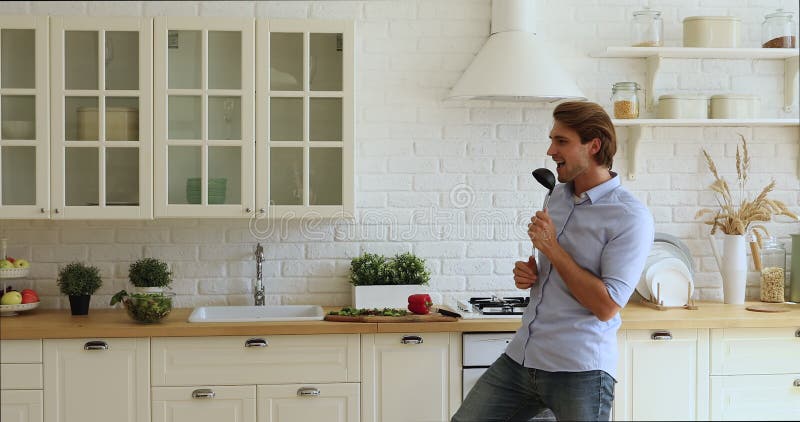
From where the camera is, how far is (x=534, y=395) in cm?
269

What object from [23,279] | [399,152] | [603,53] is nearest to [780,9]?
[603,53]

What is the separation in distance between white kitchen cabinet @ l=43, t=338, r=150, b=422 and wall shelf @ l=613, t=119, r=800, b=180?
237 centimetres

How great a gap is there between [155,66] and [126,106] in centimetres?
21

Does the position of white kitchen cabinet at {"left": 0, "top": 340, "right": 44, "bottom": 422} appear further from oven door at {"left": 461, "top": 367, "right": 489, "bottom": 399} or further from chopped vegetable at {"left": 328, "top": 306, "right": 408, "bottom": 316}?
oven door at {"left": 461, "top": 367, "right": 489, "bottom": 399}

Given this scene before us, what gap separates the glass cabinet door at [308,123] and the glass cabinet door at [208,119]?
0.29 feet

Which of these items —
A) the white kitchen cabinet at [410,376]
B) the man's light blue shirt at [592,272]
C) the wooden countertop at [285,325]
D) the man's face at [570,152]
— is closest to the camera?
the man's light blue shirt at [592,272]

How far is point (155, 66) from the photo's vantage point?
11.5 feet

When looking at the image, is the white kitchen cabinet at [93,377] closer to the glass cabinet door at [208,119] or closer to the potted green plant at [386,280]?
the glass cabinet door at [208,119]

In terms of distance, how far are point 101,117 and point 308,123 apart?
2.89 feet

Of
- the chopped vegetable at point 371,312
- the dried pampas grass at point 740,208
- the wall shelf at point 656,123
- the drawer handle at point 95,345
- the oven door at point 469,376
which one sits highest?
the wall shelf at point 656,123

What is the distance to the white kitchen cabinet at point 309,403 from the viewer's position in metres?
3.34

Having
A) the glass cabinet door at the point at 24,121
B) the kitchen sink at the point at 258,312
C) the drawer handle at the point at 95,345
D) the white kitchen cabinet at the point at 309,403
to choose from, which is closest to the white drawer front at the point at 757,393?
the white kitchen cabinet at the point at 309,403

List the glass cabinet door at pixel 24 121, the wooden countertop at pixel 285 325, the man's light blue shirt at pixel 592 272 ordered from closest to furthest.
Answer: the man's light blue shirt at pixel 592 272
the wooden countertop at pixel 285 325
the glass cabinet door at pixel 24 121

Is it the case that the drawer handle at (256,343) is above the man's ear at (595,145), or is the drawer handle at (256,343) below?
below
